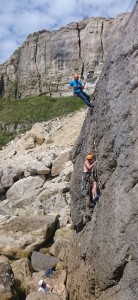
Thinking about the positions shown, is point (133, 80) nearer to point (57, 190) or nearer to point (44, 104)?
point (57, 190)

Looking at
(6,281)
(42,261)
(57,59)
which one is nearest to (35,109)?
(57,59)

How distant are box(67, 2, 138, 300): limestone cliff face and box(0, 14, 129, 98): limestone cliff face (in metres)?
83.7

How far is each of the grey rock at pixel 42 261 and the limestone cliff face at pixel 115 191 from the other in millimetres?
1853

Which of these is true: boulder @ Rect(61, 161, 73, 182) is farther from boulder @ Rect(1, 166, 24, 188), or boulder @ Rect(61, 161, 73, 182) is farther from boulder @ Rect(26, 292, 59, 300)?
boulder @ Rect(26, 292, 59, 300)

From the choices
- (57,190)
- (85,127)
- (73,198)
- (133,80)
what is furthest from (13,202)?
(133,80)

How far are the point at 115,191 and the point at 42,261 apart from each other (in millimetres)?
6343

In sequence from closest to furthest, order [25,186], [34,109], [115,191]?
1. [115,191]
2. [25,186]
3. [34,109]

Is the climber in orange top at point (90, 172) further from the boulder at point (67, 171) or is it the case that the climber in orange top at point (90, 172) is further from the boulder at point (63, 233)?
the boulder at point (67, 171)

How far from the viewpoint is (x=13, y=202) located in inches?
920

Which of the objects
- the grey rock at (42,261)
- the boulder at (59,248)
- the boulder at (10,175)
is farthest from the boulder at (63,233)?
the boulder at (10,175)

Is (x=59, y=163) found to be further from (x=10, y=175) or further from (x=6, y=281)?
(x=6, y=281)

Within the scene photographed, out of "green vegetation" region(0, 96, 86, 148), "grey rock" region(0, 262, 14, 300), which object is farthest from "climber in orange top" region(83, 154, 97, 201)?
"green vegetation" region(0, 96, 86, 148)

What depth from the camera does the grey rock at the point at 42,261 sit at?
1753 cm

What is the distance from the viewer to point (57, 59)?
109 meters
